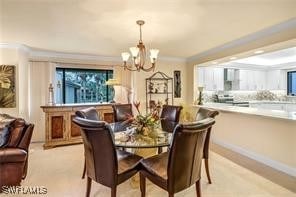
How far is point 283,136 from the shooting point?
10.9 feet

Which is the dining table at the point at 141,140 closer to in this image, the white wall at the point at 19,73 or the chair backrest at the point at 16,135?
the chair backrest at the point at 16,135

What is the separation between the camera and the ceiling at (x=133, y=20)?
2416 millimetres

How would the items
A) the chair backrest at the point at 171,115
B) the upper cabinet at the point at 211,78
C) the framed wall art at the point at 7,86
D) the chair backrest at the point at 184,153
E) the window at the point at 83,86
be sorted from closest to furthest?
the chair backrest at the point at 184,153
the chair backrest at the point at 171,115
the framed wall art at the point at 7,86
the window at the point at 83,86
the upper cabinet at the point at 211,78

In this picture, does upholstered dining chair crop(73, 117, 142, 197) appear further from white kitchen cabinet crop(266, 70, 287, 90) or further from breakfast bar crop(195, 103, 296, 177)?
white kitchen cabinet crop(266, 70, 287, 90)

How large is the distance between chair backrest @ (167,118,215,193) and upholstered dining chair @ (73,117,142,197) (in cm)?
55

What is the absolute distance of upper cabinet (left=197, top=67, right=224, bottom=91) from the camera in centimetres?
663

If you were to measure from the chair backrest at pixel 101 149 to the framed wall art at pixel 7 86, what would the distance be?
306 centimetres

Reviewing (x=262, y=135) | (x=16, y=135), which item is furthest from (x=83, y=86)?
(x=262, y=135)

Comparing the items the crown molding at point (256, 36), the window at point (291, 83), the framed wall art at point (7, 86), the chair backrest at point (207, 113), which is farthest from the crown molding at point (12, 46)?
the window at point (291, 83)

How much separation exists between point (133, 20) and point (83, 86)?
345 cm

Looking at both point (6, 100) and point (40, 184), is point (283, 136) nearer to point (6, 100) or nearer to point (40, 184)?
point (40, 184)

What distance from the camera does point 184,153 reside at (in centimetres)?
205

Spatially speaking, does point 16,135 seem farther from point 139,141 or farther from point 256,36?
point 256,36

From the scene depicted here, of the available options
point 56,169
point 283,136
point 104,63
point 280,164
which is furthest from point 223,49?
point 56,169
